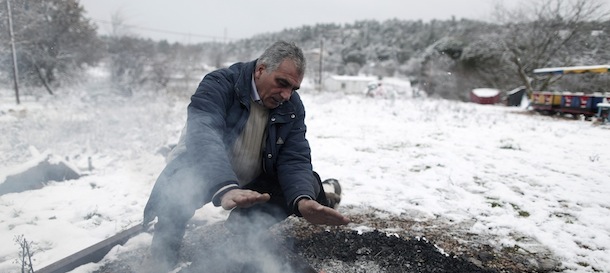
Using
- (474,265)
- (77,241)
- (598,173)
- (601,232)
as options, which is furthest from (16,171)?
(598,173)

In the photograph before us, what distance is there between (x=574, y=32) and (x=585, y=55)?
1579mm

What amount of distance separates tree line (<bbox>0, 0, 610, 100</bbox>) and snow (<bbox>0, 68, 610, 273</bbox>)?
159 centimetres

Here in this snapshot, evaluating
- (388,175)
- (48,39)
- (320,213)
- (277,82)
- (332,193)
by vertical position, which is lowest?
(388,175)

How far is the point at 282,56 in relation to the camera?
6.05 ft

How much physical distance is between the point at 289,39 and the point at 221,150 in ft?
7.06

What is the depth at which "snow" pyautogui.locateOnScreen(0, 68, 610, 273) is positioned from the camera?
8.77ft

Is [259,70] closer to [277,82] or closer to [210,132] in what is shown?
[277,82]

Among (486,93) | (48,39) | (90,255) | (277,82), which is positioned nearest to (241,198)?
(277,82)

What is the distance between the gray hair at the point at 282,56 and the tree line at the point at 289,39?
3366 mm

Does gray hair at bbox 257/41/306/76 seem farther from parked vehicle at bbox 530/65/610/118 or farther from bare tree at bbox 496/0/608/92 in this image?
bare tree at bbox 496/0/608/92

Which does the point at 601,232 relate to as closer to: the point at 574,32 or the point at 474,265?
the point at 474,265

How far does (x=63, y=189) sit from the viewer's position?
139 inches

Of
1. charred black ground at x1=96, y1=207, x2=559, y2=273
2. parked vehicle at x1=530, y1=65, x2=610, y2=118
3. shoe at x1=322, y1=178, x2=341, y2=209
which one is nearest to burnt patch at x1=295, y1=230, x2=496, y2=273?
charred black ground at x1=96, y1=207, x2=559, y2=273

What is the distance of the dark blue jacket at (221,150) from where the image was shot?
5.64 ft
